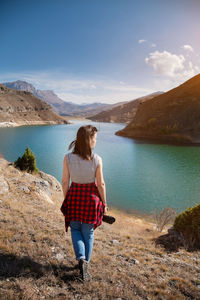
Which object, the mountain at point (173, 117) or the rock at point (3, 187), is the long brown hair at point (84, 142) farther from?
the mountain at point (173, 117)

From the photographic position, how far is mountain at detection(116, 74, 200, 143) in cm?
6824

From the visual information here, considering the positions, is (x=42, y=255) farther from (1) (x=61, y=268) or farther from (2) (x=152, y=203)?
(2) (x=152, y=203)

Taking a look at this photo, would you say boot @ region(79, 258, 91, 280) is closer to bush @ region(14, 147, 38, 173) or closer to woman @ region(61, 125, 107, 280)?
woman @ region(61, 125, 107, 280)

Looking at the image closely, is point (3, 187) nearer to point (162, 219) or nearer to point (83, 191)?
point (83, 191)

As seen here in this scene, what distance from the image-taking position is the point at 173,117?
254 ft

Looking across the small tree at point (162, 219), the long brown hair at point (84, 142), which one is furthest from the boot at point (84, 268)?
the small tree at point (162, 219)

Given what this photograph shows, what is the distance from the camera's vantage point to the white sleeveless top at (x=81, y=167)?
286 centimetres

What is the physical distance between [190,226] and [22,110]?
149958 mm

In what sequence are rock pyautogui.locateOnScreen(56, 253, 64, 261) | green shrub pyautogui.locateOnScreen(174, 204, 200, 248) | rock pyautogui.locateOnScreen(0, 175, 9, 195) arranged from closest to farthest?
rock pyautogui.locateOnScreen(56, 253, 64, 261), green shrub pyautogui.locateOnScreen(174, 204, 200, 248), rock pyautogui.locateOnScreen(0, 175, 9, 195)

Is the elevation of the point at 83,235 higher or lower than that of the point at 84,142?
lower

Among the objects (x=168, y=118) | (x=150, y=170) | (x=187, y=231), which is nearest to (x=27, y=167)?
(x=187, y=231)

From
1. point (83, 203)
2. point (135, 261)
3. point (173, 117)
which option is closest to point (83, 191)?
point (83, 203)

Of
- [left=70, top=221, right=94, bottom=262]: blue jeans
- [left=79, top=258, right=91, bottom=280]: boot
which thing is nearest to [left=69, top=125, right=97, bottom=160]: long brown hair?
[left=70, top=221, right=94, bottom=262]: blue jeans

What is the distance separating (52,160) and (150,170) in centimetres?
1658
